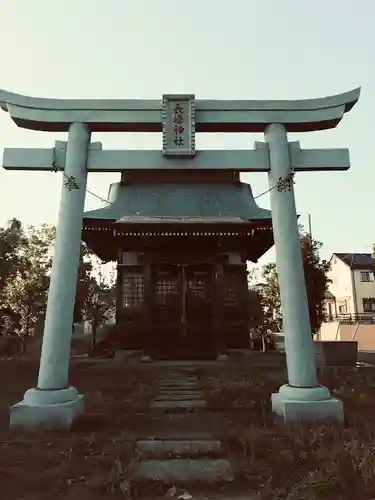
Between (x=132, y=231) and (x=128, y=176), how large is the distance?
3.42 m

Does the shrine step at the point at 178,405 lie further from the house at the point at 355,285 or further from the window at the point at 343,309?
the window at the point at 343,309

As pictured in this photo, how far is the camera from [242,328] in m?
13.6

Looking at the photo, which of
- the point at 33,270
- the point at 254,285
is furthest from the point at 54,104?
the point at 254,285

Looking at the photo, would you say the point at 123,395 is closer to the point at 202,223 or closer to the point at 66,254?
the point at 66,254

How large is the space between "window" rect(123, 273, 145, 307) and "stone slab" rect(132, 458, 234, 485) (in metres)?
9.40

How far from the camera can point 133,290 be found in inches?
542

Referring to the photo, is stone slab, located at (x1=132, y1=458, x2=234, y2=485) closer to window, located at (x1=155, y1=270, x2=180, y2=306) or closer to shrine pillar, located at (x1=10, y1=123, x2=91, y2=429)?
shrine pillar, located at (x1=10, y1=123, x2=91, y2=429)

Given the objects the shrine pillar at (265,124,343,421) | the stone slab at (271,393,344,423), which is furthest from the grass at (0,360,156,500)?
the shrine pillar at (265,124,343,421)

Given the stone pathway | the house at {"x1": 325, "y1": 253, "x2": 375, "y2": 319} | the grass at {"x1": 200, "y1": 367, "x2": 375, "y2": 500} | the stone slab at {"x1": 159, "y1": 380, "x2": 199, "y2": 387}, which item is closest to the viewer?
the grass at {"x1": 200, "y1": 367, "x2": 375, "y2": 500}

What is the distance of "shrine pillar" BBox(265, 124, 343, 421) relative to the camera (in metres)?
5.75

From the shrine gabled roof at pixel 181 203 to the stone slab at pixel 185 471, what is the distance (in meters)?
9.21

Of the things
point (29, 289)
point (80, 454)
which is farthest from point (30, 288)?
point (80, 454)

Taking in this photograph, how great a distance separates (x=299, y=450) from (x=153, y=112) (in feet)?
18.4

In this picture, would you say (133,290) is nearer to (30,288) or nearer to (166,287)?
(166,287)
